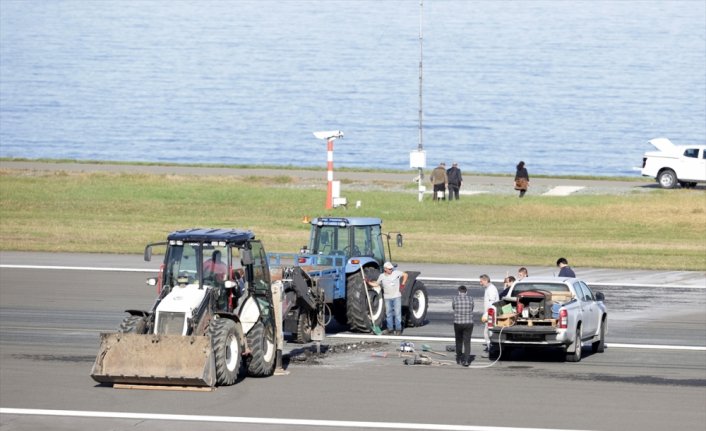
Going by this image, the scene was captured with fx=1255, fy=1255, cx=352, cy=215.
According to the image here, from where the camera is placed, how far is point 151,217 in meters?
53.5

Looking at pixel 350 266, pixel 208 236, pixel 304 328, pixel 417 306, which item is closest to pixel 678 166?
pixel 417 306

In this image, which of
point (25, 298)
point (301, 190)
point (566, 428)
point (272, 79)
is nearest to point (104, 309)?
point (25, 298)

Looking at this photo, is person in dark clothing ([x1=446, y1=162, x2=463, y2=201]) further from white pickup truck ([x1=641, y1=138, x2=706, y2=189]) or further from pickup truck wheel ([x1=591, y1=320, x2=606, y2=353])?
pickup truck wheel ([x1=591, y1=320, x2=606, y2=353])

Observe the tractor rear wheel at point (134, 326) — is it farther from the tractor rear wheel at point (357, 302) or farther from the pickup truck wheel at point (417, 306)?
the pickup truck wheel at point (417, 306)

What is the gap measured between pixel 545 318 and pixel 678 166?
37518 mm

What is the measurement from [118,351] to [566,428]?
7.83 meters

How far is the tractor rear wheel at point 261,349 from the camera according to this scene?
76.9 feet

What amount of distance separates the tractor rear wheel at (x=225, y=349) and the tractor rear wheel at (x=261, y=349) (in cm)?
58

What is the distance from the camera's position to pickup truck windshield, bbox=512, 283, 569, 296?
2683cm

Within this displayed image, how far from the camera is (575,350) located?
26.0 metres

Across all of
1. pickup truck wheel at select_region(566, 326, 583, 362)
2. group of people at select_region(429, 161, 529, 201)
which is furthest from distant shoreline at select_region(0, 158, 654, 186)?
pickup truck wheel at select_region(566, 326, 583, 362)

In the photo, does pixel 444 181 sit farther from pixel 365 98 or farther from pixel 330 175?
pixel 365 98

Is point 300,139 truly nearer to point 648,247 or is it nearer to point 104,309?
point 648,247

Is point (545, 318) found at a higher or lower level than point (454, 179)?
lower
